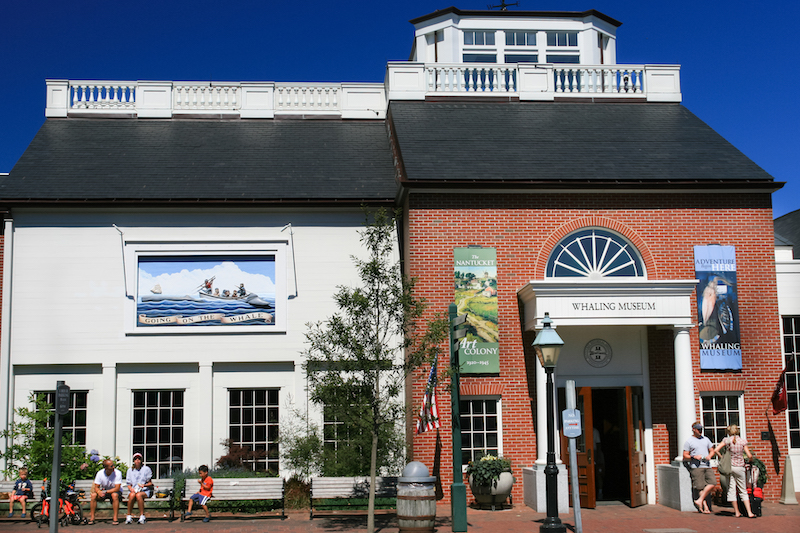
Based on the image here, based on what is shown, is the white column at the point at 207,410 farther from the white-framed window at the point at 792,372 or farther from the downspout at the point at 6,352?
the white-framed window at the point at 792,372

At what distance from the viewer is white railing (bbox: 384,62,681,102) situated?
22453mm

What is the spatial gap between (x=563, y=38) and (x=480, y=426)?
14966mm

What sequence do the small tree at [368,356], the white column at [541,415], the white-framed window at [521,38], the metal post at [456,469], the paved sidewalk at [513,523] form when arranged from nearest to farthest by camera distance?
1. the small tree at [368,356]
2. the metal post at [456,469]
3. the paved sidewalk at [513,523]
4. the white column at [541,415]
5. the white-framed window at [521,38]

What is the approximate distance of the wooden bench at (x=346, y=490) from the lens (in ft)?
51.4

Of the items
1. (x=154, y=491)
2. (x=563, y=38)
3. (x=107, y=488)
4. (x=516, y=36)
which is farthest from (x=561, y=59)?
(x=107, y=488)

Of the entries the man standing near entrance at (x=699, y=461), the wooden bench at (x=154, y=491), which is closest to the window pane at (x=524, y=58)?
the man standing near entrance at (x=699, y=461)

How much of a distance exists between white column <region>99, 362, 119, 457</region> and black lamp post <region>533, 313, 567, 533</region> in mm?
9855

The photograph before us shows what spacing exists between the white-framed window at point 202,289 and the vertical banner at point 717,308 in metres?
9.31

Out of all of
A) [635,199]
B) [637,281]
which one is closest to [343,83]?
[635,199]

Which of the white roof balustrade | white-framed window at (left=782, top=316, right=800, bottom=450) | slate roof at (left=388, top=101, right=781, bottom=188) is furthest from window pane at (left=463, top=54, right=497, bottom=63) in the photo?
white-framed window at (left=782, top=316, right=800, bottom=450)

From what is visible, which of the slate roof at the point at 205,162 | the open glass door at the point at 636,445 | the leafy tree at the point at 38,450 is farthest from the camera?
the slate roof at the point at 205,162

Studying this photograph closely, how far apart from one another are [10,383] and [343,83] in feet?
39.2

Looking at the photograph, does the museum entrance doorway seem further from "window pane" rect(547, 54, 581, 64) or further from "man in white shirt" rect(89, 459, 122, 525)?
"window pane" rect(547, 54, 581, 64)

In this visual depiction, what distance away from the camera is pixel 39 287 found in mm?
18141
